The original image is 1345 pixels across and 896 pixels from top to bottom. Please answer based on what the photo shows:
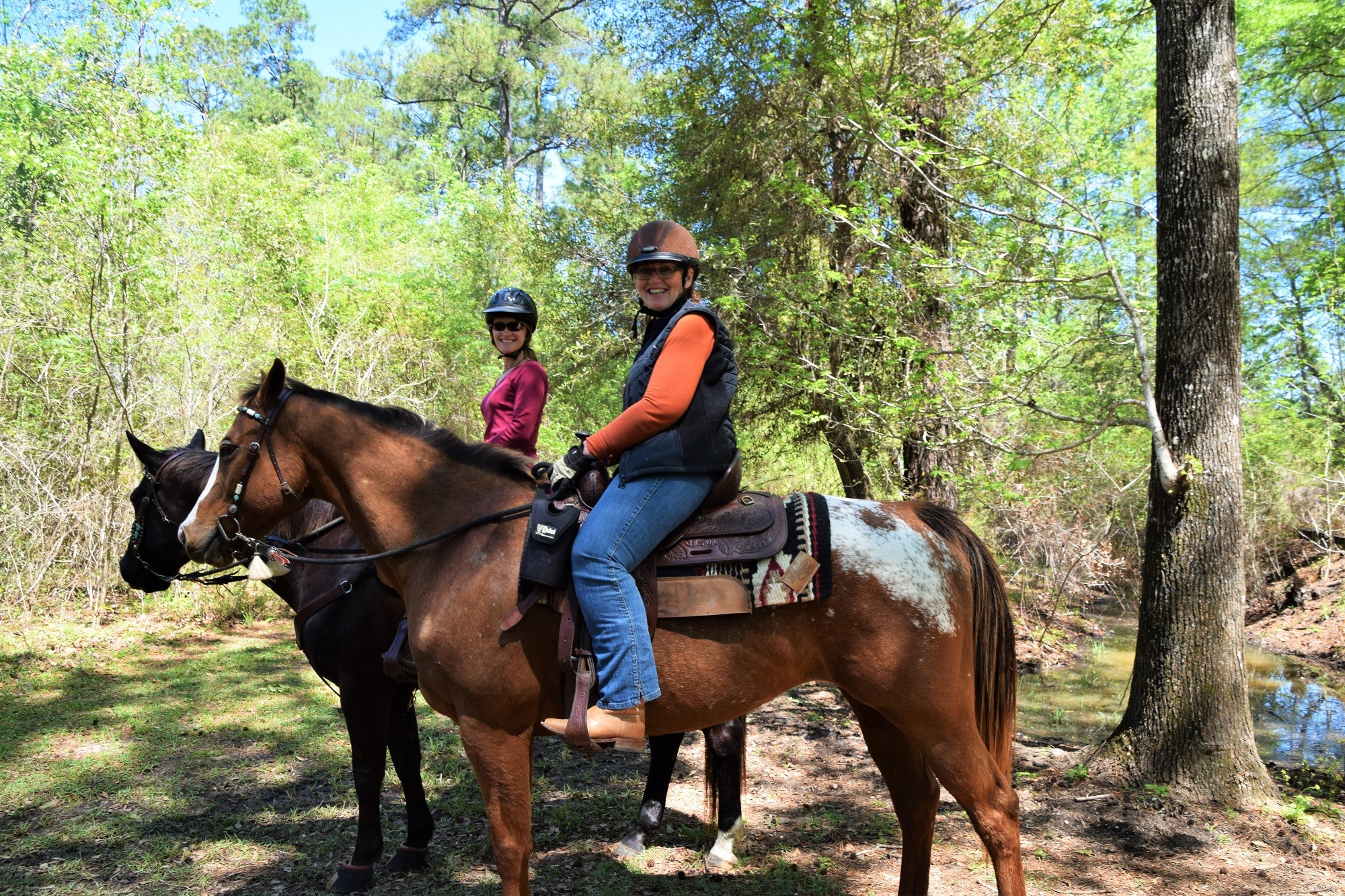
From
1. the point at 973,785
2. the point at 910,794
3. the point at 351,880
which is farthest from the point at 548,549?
the point at 351,880

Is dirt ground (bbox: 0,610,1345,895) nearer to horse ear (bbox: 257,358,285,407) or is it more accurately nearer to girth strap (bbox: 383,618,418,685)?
girth strap (bbox: 383,618,418,685)

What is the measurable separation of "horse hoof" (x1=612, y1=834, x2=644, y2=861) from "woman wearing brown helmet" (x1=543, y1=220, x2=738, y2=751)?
6.10 feet

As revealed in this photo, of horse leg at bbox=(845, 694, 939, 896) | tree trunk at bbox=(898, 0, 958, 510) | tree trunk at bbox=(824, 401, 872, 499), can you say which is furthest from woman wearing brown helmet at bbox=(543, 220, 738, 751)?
tree trunk at bbox=(824, 401, 872, 499)

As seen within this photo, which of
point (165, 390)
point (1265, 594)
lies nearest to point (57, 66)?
point (165, 390)

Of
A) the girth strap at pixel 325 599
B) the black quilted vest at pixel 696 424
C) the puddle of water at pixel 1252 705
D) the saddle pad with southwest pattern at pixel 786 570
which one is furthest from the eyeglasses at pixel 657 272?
the puddle of water at pixel 1252 705

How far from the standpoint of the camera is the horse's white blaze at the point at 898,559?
9.96 ft

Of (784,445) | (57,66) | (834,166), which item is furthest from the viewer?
(784,445)

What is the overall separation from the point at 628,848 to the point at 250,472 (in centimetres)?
289

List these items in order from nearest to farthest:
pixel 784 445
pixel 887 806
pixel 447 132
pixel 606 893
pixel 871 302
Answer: pixel 606 893, pixel 887 806, pixel 871 302, pixel 784 445, pixel 447 132

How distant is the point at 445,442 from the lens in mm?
3406

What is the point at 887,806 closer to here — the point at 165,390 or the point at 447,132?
the point at 165,390

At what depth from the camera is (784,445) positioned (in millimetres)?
10922

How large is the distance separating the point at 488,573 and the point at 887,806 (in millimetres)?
3436

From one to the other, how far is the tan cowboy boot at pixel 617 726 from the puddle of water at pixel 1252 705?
5.01 metres
